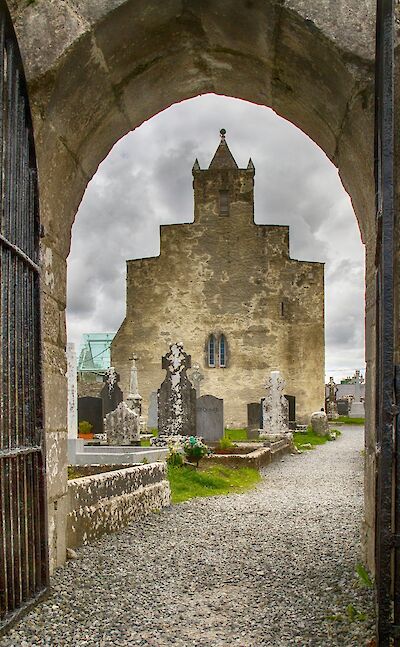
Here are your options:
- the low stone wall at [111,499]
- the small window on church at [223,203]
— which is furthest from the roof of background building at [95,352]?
the low stone wall at [111,499]

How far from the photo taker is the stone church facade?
30.8m

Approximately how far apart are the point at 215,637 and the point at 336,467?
429 inches

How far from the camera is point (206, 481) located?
10711mm

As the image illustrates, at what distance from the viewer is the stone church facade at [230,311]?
101 feet

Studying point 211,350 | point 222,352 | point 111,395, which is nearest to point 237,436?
point 111,395

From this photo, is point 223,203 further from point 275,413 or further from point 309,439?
point 275,413

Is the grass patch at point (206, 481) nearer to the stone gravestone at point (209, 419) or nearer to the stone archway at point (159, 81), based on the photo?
the stone gravestone at point (209, 419)

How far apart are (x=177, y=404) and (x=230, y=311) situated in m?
16.0

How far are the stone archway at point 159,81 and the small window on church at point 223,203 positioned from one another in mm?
27080

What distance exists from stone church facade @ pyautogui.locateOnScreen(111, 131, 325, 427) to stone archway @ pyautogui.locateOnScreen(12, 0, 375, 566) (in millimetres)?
25420

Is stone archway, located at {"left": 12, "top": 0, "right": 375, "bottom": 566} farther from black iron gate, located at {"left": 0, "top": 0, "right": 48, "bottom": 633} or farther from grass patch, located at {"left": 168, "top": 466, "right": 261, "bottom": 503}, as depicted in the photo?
grass patch, located at {"left": 168, "top": 466, "right": 261, "bottom": 503}

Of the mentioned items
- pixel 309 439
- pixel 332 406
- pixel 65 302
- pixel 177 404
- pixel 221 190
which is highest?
pixel 221 190

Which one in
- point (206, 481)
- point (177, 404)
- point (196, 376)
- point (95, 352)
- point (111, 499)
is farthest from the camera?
point (95, 352)

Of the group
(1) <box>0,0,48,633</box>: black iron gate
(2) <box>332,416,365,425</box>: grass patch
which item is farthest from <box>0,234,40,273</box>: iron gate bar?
(2) <box>332,416,365,425</box>: grass patch
